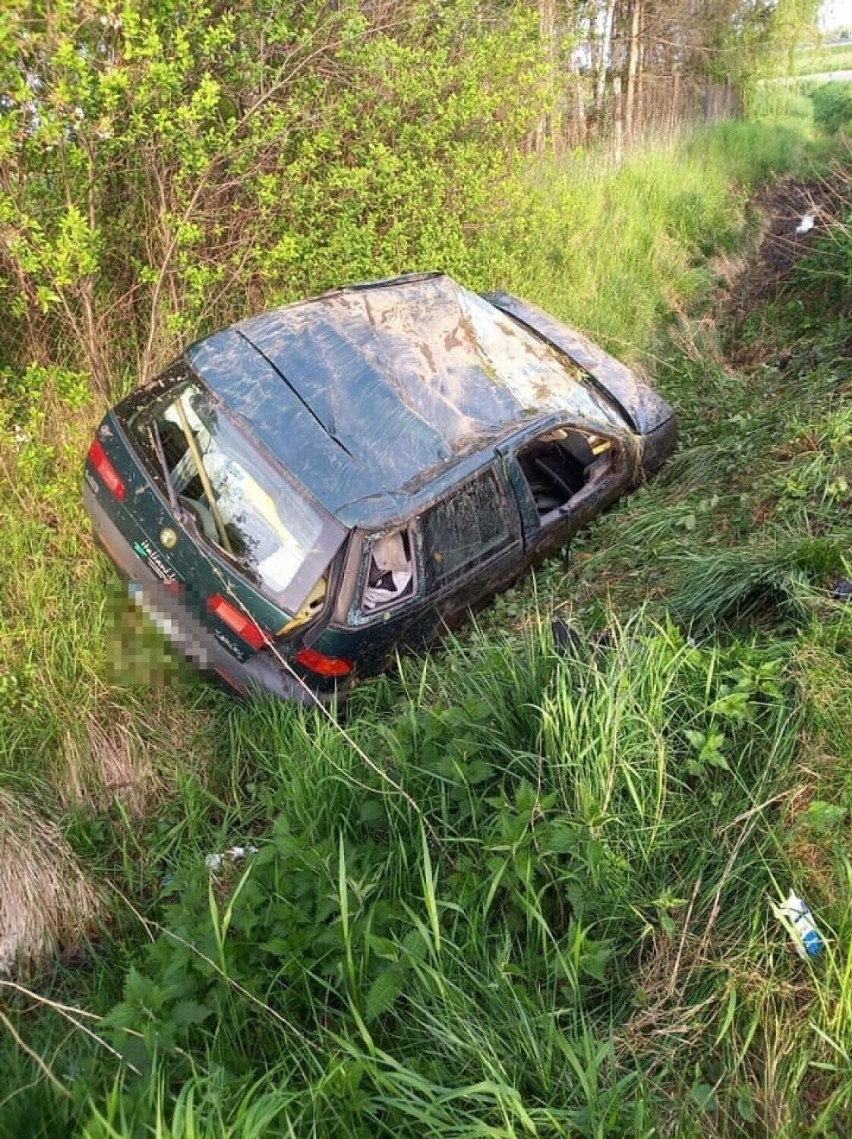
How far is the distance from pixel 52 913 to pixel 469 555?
7.46 feet

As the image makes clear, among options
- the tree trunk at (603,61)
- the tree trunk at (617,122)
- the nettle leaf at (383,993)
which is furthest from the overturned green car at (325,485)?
the tree trunk at (603,61)

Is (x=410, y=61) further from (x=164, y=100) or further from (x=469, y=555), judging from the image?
(x=469, y=555)

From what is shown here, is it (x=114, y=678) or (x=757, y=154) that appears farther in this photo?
(x=757, y=154)

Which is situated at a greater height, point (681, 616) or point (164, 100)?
point (164, 100)

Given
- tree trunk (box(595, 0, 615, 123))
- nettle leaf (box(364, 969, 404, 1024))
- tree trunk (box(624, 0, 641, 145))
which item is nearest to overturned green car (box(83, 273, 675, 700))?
nettle leaf (box(364, 969, 404, 1024))

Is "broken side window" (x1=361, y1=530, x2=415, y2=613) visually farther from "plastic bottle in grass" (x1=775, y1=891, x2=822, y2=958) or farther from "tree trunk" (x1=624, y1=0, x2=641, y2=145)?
"tree trunk" (x1=624, y1=0, x2=641, y2=145)

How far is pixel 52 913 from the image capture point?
288 cm

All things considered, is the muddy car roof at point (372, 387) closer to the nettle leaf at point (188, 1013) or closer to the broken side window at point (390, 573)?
the broken side window at point (390, 573)

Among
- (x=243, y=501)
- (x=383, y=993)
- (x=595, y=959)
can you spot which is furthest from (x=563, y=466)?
(x=383, y=993)

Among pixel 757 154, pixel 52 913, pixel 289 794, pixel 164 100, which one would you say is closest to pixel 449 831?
pixel 289 794

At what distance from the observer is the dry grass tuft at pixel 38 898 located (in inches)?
112

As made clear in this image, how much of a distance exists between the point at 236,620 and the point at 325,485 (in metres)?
0.67

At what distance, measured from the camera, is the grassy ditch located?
1.94 metres

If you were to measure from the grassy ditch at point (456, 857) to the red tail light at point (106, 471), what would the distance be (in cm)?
52
